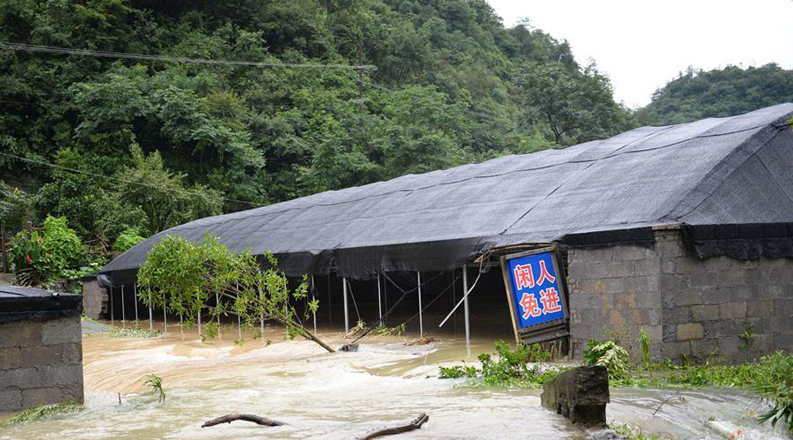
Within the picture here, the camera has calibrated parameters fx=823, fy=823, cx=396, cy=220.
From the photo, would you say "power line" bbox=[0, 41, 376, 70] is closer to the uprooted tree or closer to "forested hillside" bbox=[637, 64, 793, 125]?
"forested hillside" bbox=[637, 64, 793, 125]

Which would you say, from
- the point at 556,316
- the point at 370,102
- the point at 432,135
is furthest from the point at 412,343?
the point at 370,102

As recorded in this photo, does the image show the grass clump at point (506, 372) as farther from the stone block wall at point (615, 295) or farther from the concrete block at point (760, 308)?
the concrete block at point (760, 308)

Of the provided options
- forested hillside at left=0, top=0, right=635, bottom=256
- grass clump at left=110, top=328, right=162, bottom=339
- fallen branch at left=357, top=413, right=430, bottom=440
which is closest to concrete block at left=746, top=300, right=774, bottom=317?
fallen branch at left=357, top=413, right=430, bottom=440

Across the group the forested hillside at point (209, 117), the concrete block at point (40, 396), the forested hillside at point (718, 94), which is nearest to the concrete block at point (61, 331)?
the concrete block at point (40, 396)

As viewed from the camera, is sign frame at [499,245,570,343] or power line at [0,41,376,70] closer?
sign frame at [499,245,570,343]

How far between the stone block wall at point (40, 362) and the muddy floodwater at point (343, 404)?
0.31 meters

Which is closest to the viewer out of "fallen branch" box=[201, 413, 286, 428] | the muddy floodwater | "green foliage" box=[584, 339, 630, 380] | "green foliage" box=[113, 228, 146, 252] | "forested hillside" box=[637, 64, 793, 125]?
the muddy floodwater

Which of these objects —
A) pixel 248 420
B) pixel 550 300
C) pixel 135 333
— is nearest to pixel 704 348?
pixel 550 300

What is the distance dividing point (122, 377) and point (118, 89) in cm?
2336

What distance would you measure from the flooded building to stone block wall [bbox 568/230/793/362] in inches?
0.6

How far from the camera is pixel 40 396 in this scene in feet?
25.2

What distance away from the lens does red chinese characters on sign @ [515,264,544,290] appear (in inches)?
415

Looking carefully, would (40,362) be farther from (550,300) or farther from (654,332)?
(654,332)

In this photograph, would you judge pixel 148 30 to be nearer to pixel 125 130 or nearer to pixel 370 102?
pixel 125 130
